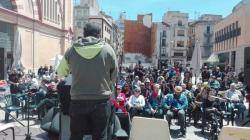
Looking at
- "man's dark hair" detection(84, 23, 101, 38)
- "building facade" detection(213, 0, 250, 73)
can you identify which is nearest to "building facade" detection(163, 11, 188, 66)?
"building facade" detection(213, 0, 250, 73)

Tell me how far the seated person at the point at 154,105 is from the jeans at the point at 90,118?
7.16m

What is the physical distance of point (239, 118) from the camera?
568 inches

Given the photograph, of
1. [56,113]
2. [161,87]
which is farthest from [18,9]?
[56,113]

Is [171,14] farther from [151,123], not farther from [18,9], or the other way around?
[151,123]

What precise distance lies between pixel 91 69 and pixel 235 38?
136 feet

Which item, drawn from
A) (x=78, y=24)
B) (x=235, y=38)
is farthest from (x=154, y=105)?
(x=78, y=24)

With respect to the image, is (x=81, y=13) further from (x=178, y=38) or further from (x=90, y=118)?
(x=90, y=118)

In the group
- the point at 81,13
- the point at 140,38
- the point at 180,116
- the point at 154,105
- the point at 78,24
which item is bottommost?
the point at 180,116

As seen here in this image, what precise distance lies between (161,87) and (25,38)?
70.8ft

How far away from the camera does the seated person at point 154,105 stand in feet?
38.9

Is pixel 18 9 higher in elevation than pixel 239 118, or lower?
higher

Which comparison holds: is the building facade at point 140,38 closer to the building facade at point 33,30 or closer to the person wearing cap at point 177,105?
the building facade at point 33,30

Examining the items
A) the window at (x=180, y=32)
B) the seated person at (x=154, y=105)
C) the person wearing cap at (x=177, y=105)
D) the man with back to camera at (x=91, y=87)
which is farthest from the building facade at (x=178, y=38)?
the man with back to camera at (x=91, y=87)

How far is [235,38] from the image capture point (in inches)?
1735
